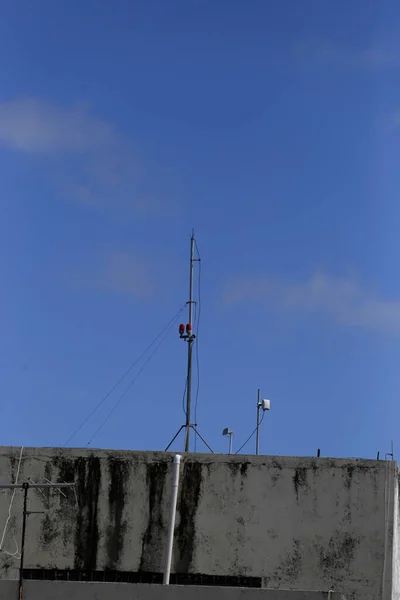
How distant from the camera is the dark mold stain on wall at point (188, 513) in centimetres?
1888

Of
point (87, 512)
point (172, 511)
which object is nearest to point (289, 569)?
point (172, 511)

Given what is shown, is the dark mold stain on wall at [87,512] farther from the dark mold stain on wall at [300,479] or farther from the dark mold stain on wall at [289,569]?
the dark mold stain on wall at [300,479]

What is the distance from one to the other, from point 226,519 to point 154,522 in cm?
110

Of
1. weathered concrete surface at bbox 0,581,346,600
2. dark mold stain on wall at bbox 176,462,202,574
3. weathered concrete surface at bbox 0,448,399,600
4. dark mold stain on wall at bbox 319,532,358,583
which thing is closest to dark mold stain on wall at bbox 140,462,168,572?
weathered concrete surface at bbox 0,448,399,600

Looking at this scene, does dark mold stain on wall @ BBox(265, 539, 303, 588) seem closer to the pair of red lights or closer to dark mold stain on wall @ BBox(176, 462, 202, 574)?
dark mold stain on wall @ BBox(176, 462, 202, 574)

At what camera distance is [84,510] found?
1912 cm

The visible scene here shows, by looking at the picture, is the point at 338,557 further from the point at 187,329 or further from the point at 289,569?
the point at 187,329

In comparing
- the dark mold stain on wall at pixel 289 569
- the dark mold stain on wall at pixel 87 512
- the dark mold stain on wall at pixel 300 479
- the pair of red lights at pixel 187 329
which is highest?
the pair of red lights at pixel 187 329

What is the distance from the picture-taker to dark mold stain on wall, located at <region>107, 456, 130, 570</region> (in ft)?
62.2

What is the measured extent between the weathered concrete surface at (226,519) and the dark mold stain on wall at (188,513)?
0.05ft

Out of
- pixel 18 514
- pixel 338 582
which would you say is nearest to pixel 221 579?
pixel 338 582

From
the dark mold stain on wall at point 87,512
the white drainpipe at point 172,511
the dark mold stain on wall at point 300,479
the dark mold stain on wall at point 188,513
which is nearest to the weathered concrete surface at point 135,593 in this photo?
the white drainpipe at point 172,511

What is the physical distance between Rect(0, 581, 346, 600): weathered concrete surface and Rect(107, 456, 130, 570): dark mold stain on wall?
4.17m

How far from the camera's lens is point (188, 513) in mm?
19031
